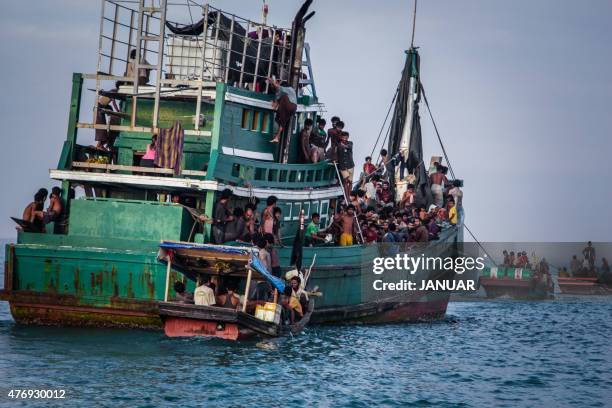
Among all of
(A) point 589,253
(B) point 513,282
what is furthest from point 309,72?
(A) point 589,253

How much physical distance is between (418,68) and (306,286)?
47.6ft

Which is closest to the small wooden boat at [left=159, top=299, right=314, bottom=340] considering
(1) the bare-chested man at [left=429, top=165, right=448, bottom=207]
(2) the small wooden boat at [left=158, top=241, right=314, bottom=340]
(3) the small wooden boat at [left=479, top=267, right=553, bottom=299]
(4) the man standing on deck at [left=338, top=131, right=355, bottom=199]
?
(2) the small wooden boat at [left=158, top=241, right=314, bottom=340]

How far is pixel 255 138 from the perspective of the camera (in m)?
30.6

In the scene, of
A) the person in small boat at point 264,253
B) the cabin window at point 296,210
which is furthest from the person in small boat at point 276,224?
the cabin window at point 296,210

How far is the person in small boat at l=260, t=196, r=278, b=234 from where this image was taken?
2808 centimetres

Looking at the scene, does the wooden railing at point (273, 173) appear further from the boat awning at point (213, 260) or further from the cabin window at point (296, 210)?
the boat awning at point (213, 260)

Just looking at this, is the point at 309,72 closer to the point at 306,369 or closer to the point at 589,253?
the point at 306,369

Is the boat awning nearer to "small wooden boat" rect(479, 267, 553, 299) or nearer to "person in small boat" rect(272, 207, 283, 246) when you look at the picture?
"person in small boat" rect(272, 207, 283, 246)

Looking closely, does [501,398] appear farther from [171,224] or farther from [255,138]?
[255,138]

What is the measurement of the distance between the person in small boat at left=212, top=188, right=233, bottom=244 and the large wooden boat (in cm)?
19

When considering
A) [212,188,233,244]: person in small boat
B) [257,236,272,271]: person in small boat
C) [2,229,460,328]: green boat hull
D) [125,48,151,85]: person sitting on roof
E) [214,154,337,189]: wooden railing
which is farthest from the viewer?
[125,48,151,85]: person sitting on roof

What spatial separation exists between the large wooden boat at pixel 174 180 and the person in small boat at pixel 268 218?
0.64m

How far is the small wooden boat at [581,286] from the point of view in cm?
6016

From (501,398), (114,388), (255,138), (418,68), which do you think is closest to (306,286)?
(255,138)
